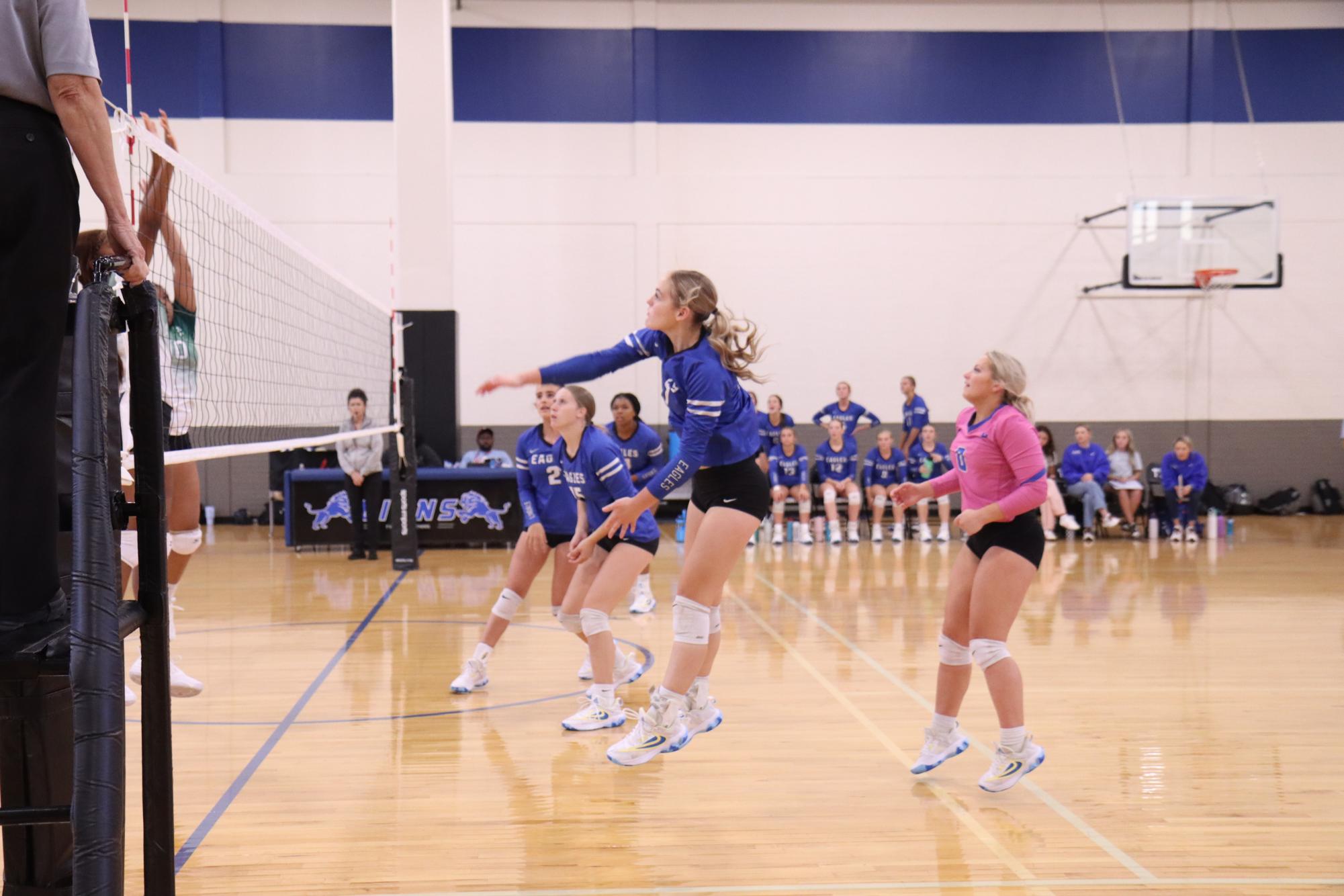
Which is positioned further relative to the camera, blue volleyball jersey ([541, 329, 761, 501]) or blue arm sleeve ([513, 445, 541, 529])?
blue arm sleeve ([513, 445, 541, 529])

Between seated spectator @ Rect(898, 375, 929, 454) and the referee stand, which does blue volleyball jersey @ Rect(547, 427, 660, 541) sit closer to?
the referee stand

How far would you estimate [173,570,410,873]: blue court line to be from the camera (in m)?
3.50

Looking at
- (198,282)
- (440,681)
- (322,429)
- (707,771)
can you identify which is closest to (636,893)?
(707,771)

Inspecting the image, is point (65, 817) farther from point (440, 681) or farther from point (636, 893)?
point (440, 681)

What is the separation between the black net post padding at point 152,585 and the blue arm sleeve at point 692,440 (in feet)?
7.27

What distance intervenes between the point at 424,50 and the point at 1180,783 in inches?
486

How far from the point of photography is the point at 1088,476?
45.3 ft

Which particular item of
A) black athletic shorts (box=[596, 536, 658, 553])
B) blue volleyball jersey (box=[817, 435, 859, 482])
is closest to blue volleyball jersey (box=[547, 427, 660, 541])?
black athletic shorts (box=[596, 536, 658, 553])

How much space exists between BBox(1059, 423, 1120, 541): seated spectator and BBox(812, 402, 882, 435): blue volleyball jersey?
8.38 ft

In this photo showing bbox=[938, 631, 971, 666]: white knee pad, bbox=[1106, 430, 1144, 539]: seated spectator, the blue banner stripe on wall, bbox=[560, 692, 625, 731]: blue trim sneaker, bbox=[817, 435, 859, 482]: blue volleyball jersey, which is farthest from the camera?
the blue banner stripe on wall

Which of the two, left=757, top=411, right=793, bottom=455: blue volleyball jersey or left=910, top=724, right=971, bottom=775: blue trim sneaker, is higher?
left=757, top=411, right=793, bottom=455: blue volleyball jersey

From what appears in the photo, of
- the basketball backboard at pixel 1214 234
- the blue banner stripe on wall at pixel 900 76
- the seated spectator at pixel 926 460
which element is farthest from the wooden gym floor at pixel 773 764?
the blue banner stripe on wall at pixel 900 76

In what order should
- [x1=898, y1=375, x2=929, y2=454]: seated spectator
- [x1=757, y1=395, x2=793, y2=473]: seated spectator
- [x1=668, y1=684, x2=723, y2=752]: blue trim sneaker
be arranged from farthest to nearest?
[x1=898, y1=375, x2=929, y2=454]: seated spectator < [x1=757, y1=395, x2=793, y2=473]: seated spectator < [x1=668, y1=684, x2=723, y2=752]: blue trim sneaker

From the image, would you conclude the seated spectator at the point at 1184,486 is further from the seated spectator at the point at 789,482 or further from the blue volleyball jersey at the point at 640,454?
the blue volleyball jersey at the point at 640,454
